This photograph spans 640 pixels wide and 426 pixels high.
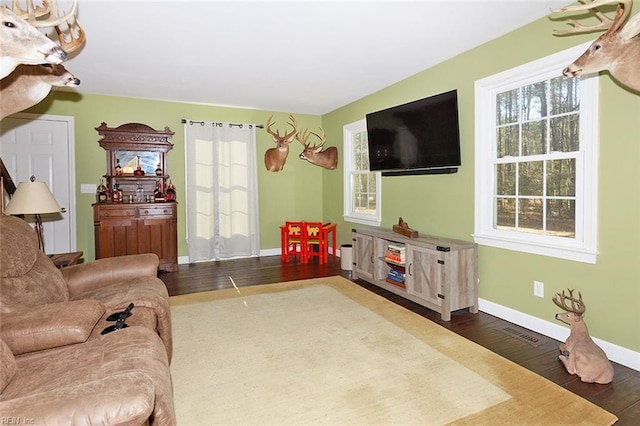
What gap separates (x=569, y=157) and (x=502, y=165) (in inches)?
24.8

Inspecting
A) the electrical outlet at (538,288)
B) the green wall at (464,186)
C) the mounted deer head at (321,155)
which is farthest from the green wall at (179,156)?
the electrical outlet at (538,288)

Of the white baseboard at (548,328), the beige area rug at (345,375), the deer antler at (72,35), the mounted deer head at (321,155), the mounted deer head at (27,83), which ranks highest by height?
the deer antler at (72,35)

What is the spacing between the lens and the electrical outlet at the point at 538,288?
9.40ft

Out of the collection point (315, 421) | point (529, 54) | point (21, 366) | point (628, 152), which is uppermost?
point (529, 54)

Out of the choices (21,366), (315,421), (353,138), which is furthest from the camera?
(353,138)

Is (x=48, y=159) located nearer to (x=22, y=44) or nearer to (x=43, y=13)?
(x=43, y=13)

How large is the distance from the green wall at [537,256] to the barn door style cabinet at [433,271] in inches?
7.6

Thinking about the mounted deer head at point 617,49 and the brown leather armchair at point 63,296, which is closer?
the brown leather armchair at point 63,296

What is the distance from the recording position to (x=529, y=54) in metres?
2.88

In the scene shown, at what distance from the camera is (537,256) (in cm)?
290

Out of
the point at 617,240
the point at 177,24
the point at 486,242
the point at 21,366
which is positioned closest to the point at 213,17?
the point at 177,24

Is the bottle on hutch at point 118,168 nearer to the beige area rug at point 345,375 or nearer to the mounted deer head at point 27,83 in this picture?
the mounted deer head at point 27,83

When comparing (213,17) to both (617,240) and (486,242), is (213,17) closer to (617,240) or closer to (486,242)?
(486,242)

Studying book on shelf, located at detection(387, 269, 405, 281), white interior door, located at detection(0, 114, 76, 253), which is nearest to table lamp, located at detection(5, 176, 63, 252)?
white interior door, located at detection(0, 114, 76, 253)
